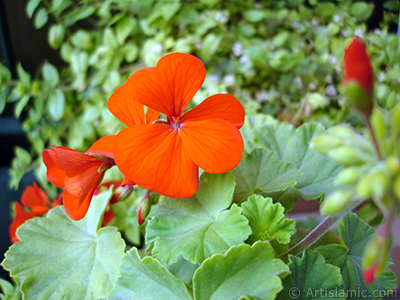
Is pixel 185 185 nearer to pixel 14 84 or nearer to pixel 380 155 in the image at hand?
pixel 380 155

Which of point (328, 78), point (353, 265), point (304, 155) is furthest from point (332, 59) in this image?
point (353, 265)

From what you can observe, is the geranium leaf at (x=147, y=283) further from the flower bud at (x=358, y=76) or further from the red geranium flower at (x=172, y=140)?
the flower bud at (x=358, y=76)

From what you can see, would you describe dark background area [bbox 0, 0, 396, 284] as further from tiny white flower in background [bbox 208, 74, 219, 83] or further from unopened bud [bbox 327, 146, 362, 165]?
unopened bud [bbox 327, 146, 362, 165]

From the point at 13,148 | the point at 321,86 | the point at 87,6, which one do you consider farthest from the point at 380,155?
the point at 13,148

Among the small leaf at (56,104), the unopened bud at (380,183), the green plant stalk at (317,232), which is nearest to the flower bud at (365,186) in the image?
the unopened bud at (380,183)

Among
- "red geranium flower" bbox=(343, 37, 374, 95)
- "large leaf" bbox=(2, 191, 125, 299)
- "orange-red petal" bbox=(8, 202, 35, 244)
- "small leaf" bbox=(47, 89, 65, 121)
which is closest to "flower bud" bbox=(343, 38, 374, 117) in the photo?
"red geranium flower" bbox=(343, 37, 374, 95)
